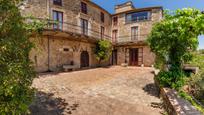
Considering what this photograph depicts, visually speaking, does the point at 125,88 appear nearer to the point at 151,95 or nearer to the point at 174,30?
the point at 151,95

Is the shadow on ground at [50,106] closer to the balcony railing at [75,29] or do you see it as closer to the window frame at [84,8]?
the balcony railing at [75,29]

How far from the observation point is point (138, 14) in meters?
21.2

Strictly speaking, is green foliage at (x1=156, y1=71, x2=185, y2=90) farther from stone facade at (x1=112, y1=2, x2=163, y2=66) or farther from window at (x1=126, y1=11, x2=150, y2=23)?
window at (x1=126, y1=11, x2=150, y2=23)

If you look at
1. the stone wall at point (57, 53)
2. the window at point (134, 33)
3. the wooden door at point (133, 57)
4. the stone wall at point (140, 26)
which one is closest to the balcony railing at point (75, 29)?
the stone wall at point (57, 53)

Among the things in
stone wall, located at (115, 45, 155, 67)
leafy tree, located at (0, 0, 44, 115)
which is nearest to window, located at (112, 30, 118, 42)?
stone wall, located at (115, 45, 155, 67)

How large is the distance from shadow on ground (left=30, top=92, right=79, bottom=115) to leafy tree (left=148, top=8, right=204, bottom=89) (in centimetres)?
456

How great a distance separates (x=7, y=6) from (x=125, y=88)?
697 centimetres

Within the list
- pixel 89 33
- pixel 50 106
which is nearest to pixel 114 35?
pixel 89 33

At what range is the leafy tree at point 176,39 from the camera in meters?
6.22

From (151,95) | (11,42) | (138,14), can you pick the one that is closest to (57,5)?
(138,14)

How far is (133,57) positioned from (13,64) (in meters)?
19.3

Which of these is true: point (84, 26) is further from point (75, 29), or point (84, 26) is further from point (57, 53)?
point (57, 53)

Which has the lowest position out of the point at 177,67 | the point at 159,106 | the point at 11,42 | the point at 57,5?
the point at 159,106

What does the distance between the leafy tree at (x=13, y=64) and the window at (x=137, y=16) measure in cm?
1955
